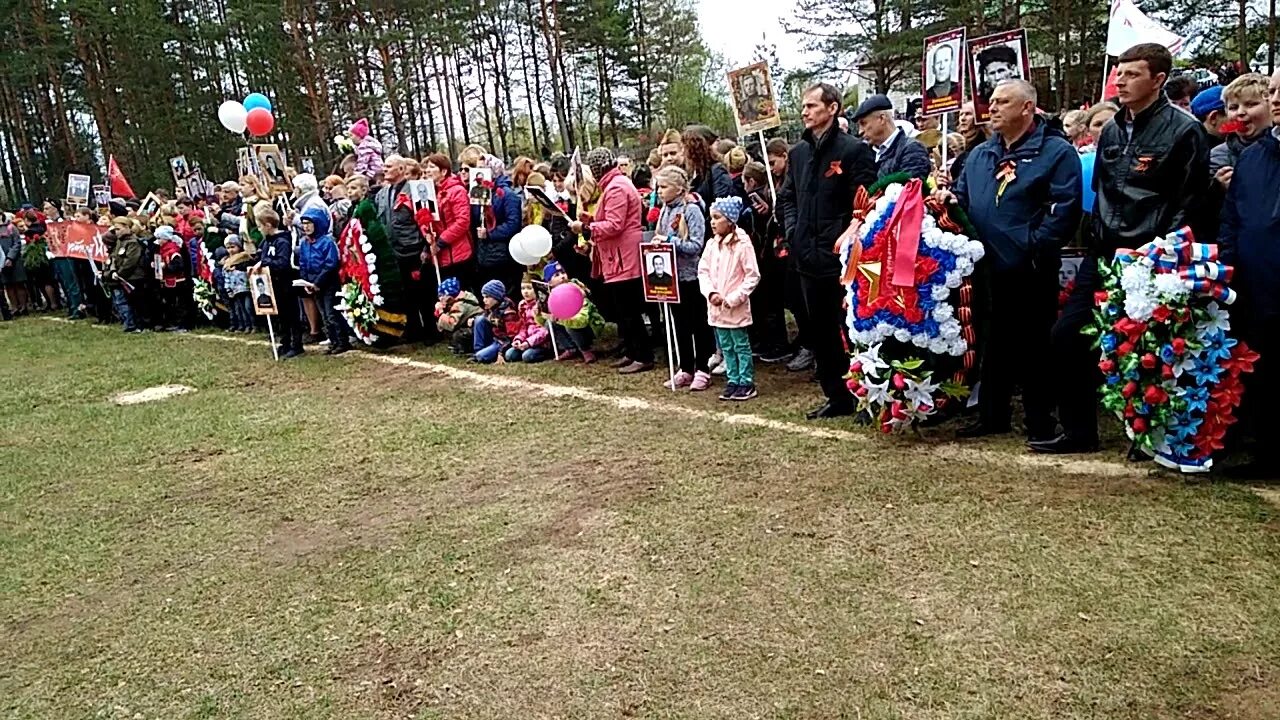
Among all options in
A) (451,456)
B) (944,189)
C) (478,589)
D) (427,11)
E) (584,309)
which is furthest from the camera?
(427,11)

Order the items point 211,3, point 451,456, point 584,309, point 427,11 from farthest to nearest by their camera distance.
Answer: point 211,3
point 427,11
point 584,309
point 451,456

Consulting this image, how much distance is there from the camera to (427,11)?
25953 mm

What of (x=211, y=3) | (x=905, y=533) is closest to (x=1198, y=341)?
(x=905, y=533)

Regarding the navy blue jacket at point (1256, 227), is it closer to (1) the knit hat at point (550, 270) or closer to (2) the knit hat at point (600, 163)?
(2) the knit hat at point (600, 163)

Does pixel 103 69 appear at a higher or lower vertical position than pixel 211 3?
lower

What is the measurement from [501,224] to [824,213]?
4207 mm

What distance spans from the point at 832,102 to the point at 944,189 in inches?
34.8

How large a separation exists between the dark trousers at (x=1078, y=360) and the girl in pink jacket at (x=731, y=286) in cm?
209

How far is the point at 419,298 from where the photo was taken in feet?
32.6

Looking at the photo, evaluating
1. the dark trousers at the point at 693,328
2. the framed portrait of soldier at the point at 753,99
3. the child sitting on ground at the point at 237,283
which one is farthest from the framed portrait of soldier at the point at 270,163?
the framed portrait of soldier at the point at 753,99

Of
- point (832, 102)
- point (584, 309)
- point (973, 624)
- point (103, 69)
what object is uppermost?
point (103, 69)

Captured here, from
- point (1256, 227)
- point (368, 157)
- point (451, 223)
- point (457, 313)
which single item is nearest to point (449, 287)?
point (457, 313)

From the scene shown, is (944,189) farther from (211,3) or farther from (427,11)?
(211,3)

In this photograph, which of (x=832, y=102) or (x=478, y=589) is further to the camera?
(x=832, y=102)
